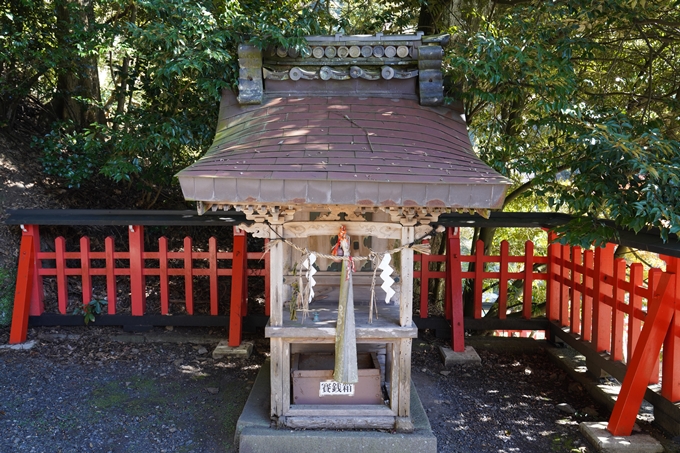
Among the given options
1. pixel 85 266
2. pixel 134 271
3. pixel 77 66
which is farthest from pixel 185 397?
pixel 77 66

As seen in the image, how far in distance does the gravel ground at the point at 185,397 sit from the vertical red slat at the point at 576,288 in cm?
61

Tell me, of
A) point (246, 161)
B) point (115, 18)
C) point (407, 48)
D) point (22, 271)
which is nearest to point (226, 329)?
point (22, 271)

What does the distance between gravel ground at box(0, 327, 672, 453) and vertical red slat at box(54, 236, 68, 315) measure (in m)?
0.39

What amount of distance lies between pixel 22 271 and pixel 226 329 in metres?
2.64

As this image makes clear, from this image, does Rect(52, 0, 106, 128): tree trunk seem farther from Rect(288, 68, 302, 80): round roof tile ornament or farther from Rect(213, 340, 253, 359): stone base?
Rect(213, 340, 253, 359): stone base

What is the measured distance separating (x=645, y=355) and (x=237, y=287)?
14.2 feet

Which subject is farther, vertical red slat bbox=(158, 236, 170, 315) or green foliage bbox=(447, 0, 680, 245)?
vertical red slat bbox=(158, 236, 170, 315)

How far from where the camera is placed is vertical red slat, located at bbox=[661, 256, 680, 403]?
4164 millimetres

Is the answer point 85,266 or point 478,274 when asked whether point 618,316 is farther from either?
point 85,266

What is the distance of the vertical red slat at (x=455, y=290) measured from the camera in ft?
20.5

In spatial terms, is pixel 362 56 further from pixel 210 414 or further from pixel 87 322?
pixel 87 322

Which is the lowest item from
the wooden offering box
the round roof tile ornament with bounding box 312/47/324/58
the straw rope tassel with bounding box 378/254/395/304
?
the wooden offering box

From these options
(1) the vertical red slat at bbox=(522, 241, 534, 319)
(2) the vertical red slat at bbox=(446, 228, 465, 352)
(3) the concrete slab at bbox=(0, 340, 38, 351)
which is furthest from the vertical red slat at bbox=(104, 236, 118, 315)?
(1) the vertical red slat at bbox=(522, 241, 534, 319)

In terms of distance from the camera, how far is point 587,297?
5664mm
